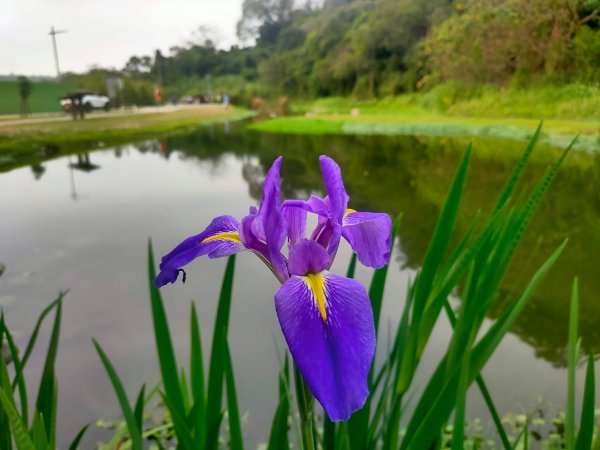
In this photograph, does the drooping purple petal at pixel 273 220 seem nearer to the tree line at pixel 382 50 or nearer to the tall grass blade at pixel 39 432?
the tall grass blade at pixel 39 432

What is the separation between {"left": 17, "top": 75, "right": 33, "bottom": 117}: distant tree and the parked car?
0.23m

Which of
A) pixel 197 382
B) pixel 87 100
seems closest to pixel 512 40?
pixel 87 100

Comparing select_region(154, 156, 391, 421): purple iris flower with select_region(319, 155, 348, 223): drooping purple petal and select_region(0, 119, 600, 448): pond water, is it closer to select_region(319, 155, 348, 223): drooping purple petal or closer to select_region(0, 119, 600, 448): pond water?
select_region(319, 155, 348, 223): drooping purple petal

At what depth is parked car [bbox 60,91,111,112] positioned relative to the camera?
153 centimetres

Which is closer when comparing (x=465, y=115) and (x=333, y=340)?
(x=333, y=340)

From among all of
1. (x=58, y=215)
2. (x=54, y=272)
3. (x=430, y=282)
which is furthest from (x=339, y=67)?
(x=430, y=282)

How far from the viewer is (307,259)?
0.82 feet

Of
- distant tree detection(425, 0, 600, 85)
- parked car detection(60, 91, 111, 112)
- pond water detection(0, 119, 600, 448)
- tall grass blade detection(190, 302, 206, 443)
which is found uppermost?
distant tree detection(425, 0, 600, 85)

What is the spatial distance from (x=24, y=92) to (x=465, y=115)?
13.3 ft

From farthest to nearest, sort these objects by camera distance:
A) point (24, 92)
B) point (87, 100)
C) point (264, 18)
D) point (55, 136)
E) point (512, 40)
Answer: point (264, 18) < point (512, 40) < point (87, 100) < point (55, 136) < point (24, 92)

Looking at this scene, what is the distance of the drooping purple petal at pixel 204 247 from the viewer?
0.28 m

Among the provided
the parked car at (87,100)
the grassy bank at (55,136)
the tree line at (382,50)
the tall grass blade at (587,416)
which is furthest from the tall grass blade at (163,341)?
the tree line at (382,50)

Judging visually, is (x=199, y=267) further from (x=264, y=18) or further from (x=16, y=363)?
(x=264, y=18)

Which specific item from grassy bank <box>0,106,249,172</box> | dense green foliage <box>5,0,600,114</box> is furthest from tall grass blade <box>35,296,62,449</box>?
dense green foliage <box>5,0,600,114</box>
